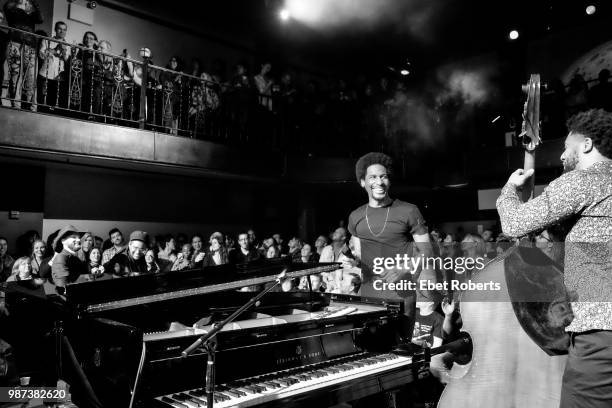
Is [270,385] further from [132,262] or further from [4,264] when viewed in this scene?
[4,264]

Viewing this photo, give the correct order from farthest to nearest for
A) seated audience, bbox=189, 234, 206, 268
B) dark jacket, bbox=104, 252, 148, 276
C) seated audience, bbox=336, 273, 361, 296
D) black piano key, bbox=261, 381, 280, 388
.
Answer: seated audience, bbox=189, 234, 206, 268, dark jacket, bbox=104, 252, 148, 276, seated audience, bbox=336, 273, 361, 296, black piano key, bbox=261, 381, 280, 388

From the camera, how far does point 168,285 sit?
2.29 metres

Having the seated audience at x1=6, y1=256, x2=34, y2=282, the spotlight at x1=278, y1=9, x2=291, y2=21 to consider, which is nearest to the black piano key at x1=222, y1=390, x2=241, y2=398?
the seated audience at x1=6, y1=256, x2=34, y2=282

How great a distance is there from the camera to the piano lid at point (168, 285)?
2072 millimetres

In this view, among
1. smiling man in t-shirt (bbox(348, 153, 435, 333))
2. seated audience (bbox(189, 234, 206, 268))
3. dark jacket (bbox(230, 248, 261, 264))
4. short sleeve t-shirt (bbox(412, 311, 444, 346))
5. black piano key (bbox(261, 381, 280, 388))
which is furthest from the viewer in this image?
dark jacket (bbox(230, 248, 261, 264))

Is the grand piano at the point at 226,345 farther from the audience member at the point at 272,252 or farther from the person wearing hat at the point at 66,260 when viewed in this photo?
the audience member at the point at 272,252

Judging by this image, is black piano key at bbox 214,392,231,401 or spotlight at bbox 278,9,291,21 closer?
black piano key at bbox 214,392,231,401

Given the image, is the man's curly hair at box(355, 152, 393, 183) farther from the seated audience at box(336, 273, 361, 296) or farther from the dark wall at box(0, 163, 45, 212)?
the dark wall at box(0, 163, 45, 212)

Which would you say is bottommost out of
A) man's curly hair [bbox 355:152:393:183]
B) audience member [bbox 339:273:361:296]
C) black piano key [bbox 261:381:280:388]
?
black piano key [bbox 261:381:280:388]

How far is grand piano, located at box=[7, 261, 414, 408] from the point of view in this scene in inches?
73.5

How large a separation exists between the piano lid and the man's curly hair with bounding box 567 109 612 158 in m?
1.32

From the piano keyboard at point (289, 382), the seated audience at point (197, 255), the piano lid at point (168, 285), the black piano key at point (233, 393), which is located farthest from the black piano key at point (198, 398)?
the seated audience at point (197, 255)

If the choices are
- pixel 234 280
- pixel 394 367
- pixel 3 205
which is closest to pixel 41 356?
pixel 234 280

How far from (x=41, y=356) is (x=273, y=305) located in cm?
172
